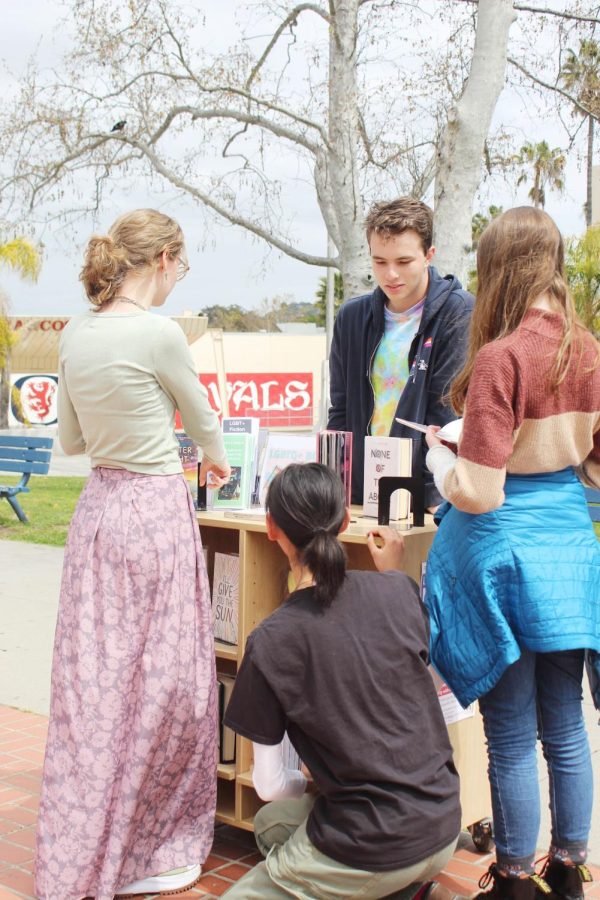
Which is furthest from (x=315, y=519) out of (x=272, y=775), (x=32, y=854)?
(x=32, y=854)

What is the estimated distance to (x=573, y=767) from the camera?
2.75 meters

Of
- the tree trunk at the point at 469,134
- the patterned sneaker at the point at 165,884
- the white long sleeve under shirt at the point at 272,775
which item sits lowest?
the patterned sneaker at the point at 165,884

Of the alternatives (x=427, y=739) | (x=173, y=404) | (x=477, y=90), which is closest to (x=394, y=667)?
(x=427, y=739)

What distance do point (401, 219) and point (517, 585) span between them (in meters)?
1.32

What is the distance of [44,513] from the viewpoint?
12797 mm

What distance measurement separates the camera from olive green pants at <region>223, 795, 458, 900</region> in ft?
8.24

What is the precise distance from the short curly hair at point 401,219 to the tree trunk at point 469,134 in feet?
13.3

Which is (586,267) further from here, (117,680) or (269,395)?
(269,395)

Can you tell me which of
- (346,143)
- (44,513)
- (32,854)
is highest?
(346,143)

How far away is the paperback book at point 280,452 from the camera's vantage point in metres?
3.62

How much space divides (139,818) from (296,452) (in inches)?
51.0

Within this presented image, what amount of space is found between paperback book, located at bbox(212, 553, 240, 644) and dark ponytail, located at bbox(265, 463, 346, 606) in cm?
101

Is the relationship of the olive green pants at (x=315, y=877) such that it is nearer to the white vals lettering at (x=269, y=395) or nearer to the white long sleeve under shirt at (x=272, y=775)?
the white long sleeve under shirt at (x=272, y=775)

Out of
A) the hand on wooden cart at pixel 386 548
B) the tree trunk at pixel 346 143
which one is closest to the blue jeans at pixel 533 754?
the hand on wooden cart at pixel 386 548
